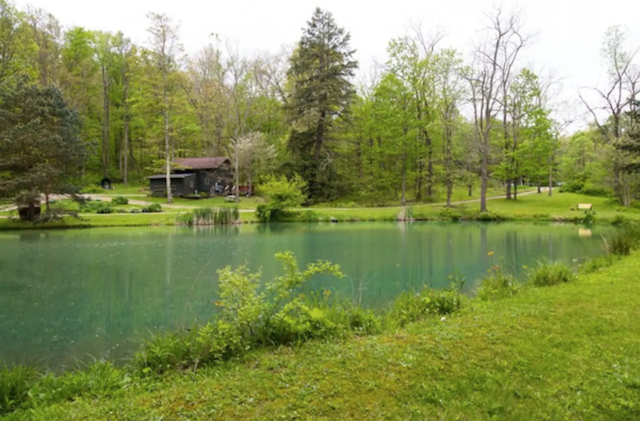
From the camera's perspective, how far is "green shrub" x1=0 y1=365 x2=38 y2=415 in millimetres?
3436

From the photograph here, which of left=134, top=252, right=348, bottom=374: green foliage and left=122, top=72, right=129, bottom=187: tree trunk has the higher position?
left=122, top=72, right=129, bottom=187: tree trunk

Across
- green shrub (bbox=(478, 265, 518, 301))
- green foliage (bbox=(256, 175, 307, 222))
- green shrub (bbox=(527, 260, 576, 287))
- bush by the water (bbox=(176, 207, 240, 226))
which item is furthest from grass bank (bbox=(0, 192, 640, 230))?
green shrub (bbox=(478, 265, 518, 301))

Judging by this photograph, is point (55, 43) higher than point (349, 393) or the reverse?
higher

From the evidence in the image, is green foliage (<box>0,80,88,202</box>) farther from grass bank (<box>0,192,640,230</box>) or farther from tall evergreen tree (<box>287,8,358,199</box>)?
tall evergreen tree (<box>287,8,358,199</box>)

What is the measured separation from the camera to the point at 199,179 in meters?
39.8

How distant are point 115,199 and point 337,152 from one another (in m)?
18.9

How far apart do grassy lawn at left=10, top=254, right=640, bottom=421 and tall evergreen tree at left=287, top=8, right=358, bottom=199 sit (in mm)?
29165

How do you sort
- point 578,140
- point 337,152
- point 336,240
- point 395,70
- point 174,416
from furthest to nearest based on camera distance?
point 578,140 → point 337,152 → point 395,70 → point 336,240 → point 174,416

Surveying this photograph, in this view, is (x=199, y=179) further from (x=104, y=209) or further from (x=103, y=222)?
(x=103, y=222)

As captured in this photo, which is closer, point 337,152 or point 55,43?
point 337,152

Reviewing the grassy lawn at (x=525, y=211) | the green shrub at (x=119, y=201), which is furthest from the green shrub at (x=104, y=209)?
the grassy lawn at (x=525, y=211)

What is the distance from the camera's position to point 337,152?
36.7m

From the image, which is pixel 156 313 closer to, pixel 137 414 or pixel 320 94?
pixel 137 414

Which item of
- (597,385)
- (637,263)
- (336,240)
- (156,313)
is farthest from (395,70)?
(597,385)
